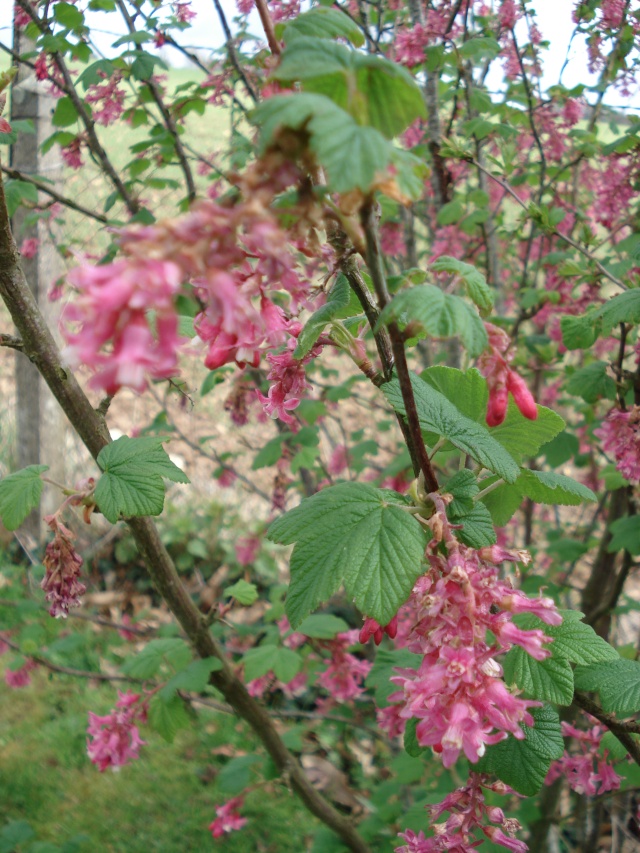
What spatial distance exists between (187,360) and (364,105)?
5.99m

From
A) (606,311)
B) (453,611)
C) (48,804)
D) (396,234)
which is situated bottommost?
(48,804)

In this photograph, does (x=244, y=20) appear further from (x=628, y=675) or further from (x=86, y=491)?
(x=628, y=675)

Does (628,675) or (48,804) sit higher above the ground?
(628,675)

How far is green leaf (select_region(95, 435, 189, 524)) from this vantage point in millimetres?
1288

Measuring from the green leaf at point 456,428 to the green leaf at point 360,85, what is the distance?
0.46 meters

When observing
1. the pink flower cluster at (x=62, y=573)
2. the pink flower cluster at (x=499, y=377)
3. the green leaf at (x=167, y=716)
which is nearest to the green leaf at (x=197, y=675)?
the green leaf at (x=167, y=716)

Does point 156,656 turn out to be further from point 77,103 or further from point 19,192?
point 77,103

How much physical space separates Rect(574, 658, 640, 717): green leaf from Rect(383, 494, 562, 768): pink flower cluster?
1.01 feet

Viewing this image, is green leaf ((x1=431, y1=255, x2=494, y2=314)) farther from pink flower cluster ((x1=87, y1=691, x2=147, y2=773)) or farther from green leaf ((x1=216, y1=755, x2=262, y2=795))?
green leaf ((x1=216, y1=755, x2=262, y2=795))

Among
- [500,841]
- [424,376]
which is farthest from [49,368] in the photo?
[500,841]

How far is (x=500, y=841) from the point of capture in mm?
1159

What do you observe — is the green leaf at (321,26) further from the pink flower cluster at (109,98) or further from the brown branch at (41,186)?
the pink flower cluster at (109,98)

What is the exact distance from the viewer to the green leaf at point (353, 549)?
37.4 inches

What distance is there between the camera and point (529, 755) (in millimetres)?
1151
